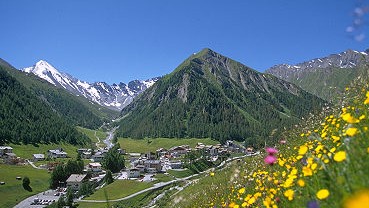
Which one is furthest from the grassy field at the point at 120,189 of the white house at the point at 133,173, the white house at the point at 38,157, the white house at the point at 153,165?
the white house at the point at 38,157

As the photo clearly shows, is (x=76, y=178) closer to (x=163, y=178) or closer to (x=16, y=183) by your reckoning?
(x=16, y=183)

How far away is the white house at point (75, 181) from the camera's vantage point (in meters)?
107

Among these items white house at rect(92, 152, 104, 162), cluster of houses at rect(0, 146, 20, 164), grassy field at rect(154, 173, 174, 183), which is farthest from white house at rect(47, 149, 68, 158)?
grassy field at rect(154, 173, 174, 183)

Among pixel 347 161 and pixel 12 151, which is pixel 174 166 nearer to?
pixel 12 151

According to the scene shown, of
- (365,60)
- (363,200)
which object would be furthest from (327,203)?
(365,60)

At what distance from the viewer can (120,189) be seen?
92.4m

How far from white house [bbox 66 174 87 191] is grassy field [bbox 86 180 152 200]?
14595mm

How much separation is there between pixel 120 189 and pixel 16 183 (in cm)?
3636

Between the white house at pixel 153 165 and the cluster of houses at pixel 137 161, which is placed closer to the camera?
the cluster of houses at pixel 137 161

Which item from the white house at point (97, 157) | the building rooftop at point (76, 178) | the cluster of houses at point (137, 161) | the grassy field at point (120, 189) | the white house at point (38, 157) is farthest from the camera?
the white house at point (97, 157)

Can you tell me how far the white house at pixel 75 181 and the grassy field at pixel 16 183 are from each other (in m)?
8.48

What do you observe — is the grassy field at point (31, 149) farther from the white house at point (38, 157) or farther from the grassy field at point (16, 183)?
the grassy field at point (16, 183)

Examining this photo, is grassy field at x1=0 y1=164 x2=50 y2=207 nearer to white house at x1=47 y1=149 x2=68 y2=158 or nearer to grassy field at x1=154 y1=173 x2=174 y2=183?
white house at x1=47 y1=149 x2=68 y2=158

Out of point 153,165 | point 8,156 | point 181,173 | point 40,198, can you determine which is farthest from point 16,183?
point 181,173
